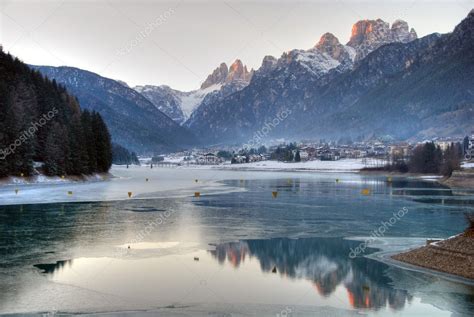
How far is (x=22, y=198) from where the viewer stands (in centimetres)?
6228

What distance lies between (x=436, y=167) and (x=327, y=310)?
5818 inches

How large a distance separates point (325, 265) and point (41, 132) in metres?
88.9

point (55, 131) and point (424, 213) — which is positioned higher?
point (55, 131)

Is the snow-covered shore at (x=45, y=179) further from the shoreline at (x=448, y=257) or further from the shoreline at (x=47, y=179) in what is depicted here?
the shoreline at (x=448, y=257)

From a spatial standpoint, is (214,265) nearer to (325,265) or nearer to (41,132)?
(325,265)

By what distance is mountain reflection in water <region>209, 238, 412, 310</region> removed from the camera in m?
20.8

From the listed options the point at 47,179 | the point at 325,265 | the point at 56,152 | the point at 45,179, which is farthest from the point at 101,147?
the point at 325,265

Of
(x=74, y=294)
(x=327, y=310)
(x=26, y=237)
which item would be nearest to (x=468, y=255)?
(x=327, y=310)

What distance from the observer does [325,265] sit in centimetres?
2627

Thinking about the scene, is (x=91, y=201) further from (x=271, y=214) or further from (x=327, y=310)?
(x=327, y=310)

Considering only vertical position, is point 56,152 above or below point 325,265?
above

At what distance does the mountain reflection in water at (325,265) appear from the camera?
68.1 feet

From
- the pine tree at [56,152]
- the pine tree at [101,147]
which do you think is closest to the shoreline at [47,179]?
the pine tree at [56,152]

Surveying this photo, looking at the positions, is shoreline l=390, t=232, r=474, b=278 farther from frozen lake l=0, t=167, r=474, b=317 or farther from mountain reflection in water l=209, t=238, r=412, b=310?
mountain reflection in water l=209, t=238, r=412, b=310
